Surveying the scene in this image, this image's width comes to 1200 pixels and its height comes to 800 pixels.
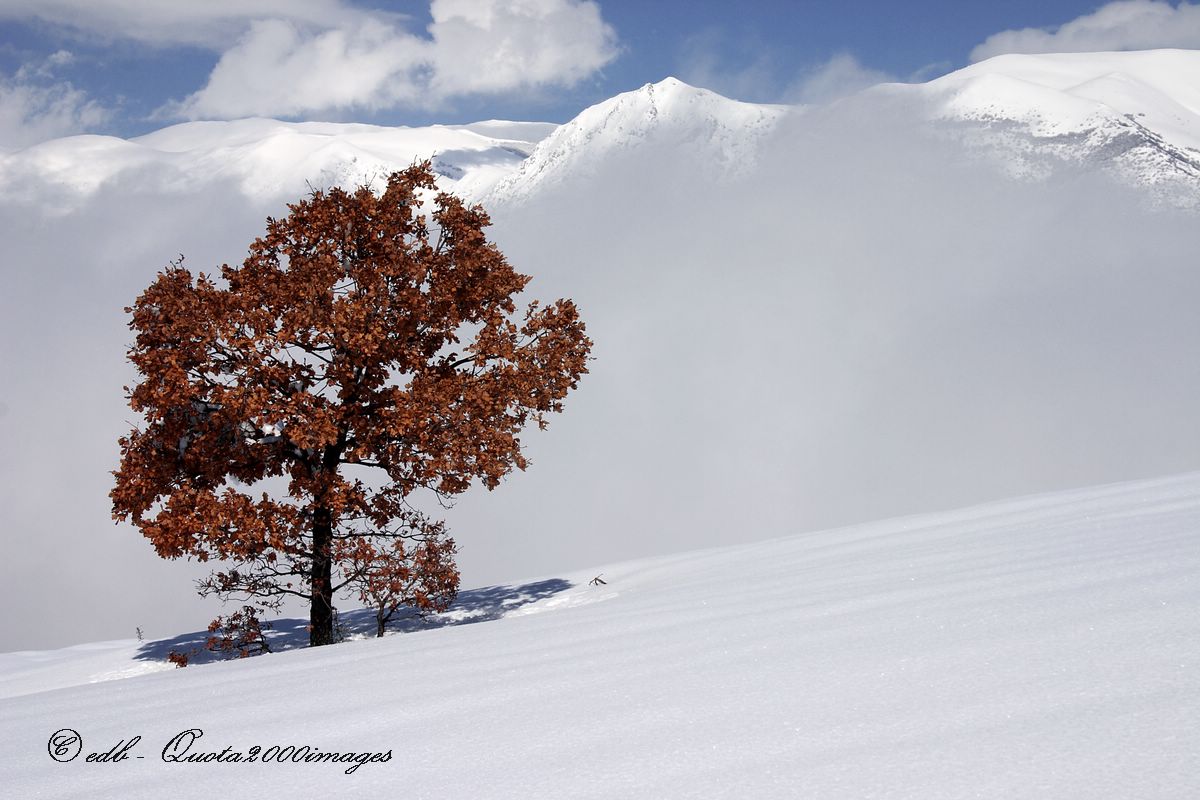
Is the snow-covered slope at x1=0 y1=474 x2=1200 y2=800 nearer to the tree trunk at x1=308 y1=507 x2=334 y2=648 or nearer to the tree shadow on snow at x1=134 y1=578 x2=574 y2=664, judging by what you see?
the tree trunk at x1=308 y1=507 x2=334 y2=648

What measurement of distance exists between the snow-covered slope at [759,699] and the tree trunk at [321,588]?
319 inches

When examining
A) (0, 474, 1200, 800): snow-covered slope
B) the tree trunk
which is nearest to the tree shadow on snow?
the tree trunk

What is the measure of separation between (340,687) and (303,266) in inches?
423

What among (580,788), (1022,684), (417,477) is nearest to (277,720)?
(580,788)

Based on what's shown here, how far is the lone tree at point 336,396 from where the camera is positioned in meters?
14.2

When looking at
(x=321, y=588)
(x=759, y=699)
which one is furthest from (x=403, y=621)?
(x=759, y=699)

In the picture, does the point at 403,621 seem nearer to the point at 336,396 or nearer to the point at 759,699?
the point at 336,396

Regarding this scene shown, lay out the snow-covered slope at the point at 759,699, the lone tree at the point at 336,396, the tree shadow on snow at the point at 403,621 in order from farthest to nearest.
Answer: the tree shadow on snow at the point at 403,621 → the lone tree at the point at 336,396 → the snow-covered slope at the point at 759,699

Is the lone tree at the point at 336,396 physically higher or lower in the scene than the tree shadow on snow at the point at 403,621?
higher

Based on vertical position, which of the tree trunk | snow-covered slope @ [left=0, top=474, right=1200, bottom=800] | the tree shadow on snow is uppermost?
snow-covered slope @ [left=0, top=474, right=1200, bottom=800]

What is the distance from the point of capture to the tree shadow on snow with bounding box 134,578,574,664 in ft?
52.6

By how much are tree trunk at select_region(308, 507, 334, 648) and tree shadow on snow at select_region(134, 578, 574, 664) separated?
573 mm

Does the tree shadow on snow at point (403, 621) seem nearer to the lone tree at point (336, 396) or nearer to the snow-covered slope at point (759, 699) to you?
the lone tree at point (336, 396)

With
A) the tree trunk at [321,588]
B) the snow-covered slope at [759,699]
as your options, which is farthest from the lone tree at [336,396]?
the snow-covered slope at [759,699]
